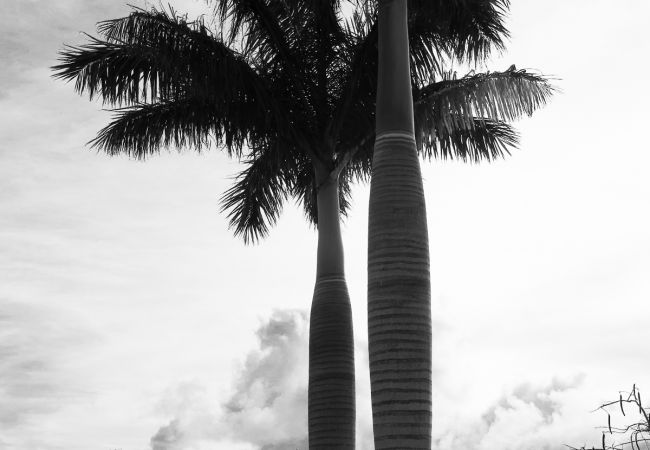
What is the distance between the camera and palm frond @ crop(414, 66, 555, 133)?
14.0 metres

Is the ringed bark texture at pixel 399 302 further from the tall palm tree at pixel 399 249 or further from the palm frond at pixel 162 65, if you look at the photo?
the palm frond at pixel 162 65

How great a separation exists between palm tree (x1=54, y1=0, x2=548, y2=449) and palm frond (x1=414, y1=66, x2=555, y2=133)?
2 centimetres

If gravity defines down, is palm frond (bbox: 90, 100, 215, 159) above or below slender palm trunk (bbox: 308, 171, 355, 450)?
above

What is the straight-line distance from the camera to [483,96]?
14.1 metres

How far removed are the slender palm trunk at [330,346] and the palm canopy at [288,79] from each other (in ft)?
3.41

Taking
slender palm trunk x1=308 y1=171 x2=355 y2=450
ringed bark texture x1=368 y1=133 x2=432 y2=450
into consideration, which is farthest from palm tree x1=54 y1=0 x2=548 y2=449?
ringed bark texture x1=368 y1=133 x2=432 y2=450

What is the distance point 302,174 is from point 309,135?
9.09ft

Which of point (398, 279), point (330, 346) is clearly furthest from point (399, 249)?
point (330, 346)

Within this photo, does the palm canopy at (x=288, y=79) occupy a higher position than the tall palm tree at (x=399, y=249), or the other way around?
the palm canopy at (x=288, y=79)

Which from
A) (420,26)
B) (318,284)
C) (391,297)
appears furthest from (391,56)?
(318,284)

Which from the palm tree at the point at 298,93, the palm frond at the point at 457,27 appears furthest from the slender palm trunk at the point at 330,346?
the palm frond at the point at 457,27

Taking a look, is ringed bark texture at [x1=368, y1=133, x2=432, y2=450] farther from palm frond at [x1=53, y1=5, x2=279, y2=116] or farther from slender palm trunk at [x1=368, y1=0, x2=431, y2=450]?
palm frond at [x1=53, y1=5, x2=279, y2=116]

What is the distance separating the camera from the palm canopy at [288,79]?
1345 cm

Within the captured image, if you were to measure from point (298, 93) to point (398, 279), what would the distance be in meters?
5.23
